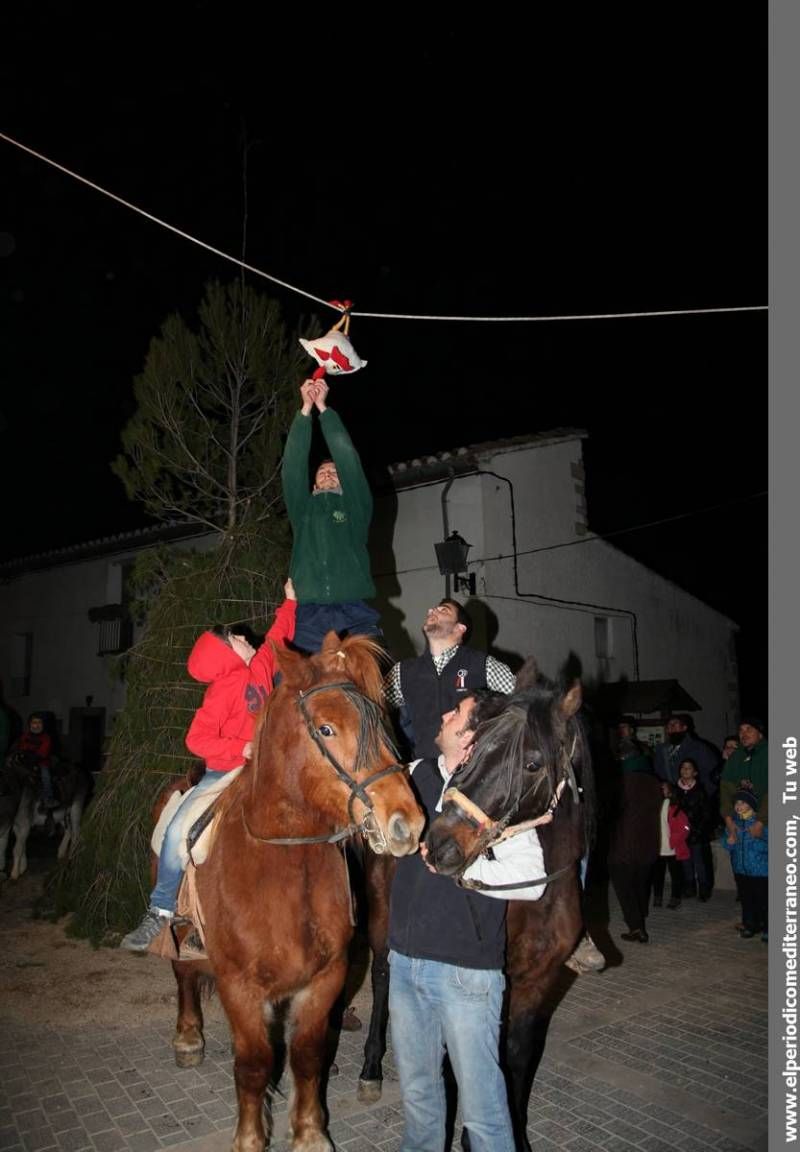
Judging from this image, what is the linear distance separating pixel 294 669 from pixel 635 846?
710 cm

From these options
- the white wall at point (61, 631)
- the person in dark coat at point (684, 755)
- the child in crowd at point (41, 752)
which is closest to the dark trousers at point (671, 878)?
the person in dark coat at point (684, 755)

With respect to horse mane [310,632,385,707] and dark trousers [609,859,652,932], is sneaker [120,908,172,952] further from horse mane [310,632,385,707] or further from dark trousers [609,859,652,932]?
dark trousers [609,859,652,932]

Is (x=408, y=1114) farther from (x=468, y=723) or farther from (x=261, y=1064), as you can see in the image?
(x=468, y=723)

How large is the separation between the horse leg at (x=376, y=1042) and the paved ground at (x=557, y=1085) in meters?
0.09

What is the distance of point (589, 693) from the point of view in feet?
65.8

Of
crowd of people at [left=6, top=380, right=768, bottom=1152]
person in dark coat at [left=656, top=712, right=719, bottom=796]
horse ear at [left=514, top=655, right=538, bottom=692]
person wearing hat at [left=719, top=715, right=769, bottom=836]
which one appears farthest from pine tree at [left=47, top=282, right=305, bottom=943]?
person in dark coat at [left=656, top=712, right=719, bottom=796]

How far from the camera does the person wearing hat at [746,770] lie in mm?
9414

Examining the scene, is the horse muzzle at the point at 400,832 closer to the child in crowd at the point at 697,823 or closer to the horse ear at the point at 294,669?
the horse ear at the point at 294,669

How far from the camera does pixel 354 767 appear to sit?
3.39m

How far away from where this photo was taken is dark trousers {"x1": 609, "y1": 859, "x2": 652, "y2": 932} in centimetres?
906

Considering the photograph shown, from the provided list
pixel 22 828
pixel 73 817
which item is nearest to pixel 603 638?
pixel 73 817

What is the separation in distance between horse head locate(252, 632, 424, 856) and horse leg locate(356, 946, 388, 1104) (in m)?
2.01

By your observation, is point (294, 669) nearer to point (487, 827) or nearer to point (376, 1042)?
point (487, 827)

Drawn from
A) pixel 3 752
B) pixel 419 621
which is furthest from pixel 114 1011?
pixel 419 621
